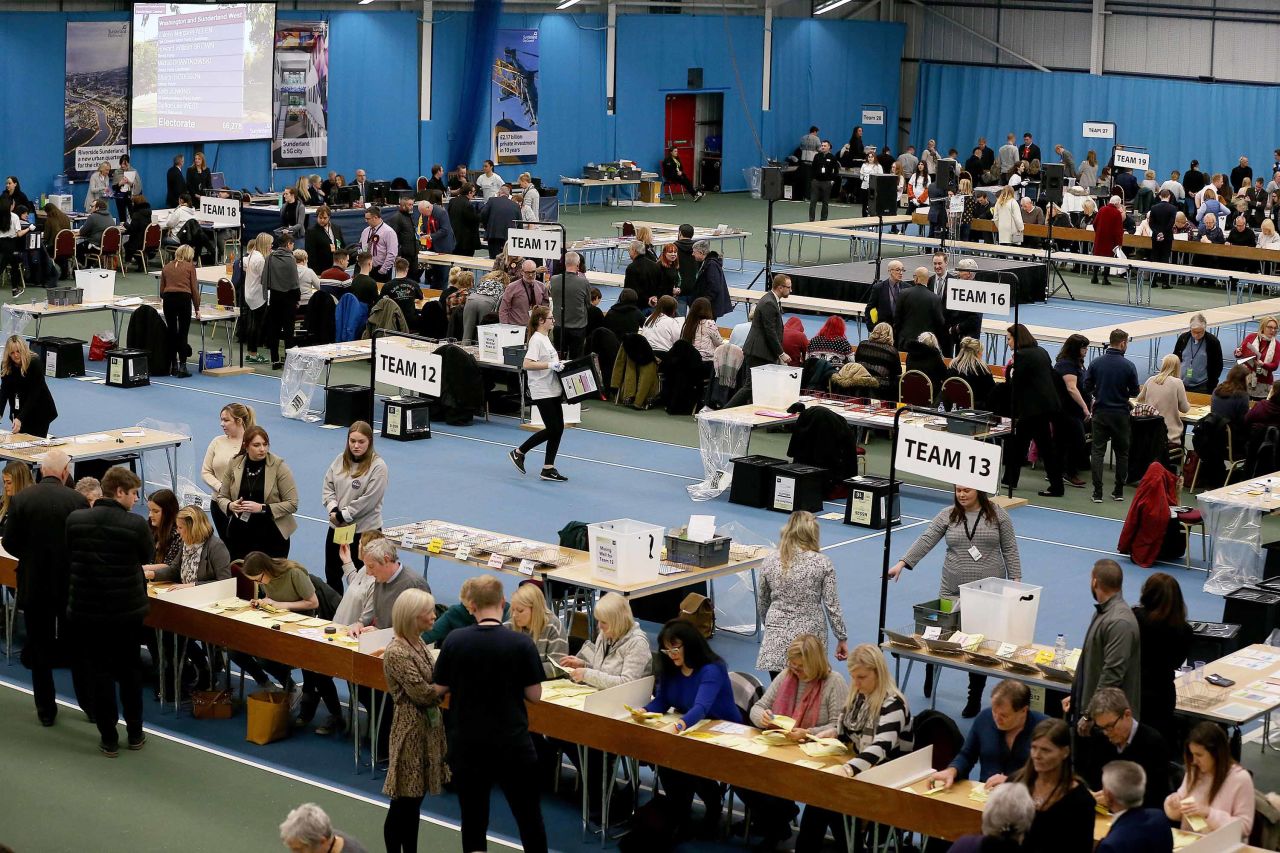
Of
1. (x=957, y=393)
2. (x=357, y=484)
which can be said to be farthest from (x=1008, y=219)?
(x=357, y=484)

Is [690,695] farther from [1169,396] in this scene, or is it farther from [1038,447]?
[1169,396]

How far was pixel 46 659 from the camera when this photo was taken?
27.3ft

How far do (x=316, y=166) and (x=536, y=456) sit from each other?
1604 centimetres

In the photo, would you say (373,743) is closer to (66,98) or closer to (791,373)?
(791,373)

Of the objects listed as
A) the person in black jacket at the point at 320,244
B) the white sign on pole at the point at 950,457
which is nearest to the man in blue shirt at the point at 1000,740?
the white sign on pole at the point at 950,457

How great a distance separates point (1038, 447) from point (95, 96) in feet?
54.4

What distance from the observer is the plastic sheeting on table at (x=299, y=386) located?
15.3m

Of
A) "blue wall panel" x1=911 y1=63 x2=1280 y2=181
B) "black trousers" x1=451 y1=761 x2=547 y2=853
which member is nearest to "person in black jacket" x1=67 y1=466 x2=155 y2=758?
"black trousers" x1=451 y1=761 x2=547 y2=853

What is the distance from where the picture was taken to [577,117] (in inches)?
1296

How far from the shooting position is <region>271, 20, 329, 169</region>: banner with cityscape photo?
28078 mm

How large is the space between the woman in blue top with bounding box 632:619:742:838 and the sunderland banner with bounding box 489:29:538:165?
24.9m

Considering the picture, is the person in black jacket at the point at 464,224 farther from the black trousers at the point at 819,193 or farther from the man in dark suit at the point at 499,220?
the black trousers at the point at 819,193

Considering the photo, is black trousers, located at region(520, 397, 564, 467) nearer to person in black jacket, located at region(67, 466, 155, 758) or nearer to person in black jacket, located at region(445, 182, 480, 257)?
person in black jacket, located at region(67, 466, 155, 758)

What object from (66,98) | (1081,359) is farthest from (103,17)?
(1081,359)
